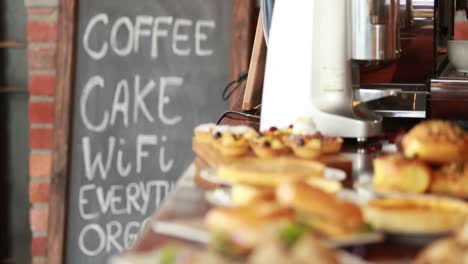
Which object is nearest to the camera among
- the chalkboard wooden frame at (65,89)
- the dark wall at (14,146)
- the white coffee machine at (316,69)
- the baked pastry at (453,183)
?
the baked pastry at (453,183)

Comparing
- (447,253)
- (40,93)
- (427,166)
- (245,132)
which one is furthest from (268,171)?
(40,93)

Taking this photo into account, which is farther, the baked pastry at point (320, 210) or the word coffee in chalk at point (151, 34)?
the word coffee in chalk at point (151, 34)

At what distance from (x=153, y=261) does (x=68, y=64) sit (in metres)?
2.28

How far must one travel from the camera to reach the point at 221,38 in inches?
119

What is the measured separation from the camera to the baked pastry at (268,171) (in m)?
1.01

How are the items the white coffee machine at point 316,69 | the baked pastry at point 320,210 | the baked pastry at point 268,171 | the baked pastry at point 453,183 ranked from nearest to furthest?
the baked pastry at point 320,210
the baked pastry at point 268,171
the baked pastry at point 453,183
the white coffee machine at point 316,69

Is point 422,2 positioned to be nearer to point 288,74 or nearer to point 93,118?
point 288,74

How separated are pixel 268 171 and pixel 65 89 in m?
2.06

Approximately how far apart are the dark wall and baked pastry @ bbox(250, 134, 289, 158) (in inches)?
87.3

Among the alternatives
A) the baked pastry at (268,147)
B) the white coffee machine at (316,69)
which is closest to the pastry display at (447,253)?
the baked pastry at (268,147)

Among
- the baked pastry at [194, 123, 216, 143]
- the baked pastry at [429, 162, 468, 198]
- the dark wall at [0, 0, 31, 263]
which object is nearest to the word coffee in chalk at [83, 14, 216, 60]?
the dark wall at [0, 0, 31, 263]

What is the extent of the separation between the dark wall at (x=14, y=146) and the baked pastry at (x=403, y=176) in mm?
2554

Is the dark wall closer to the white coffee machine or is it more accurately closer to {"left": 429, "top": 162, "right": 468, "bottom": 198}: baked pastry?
the white coffee machine

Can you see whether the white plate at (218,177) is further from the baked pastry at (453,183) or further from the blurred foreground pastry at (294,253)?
the blurred foreground pastry at (294,253)
